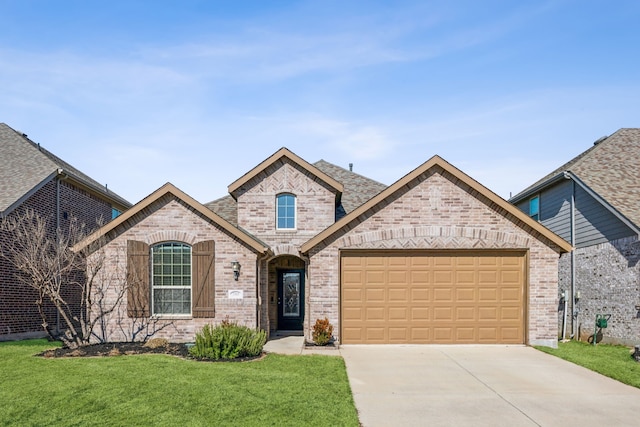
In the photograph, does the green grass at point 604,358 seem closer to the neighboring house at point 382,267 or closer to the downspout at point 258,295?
the neighboring house at point 382,267

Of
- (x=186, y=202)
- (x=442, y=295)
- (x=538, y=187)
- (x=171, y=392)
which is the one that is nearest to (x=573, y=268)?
(x=538, y=187)

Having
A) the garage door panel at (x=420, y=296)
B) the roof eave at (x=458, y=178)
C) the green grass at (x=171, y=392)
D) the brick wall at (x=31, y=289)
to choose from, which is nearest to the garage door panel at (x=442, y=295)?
the garage door panel at (x=420, y=296)

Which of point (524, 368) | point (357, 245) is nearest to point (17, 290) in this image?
point (357, 245)

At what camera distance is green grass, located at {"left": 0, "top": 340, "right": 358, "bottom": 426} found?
7.26 m

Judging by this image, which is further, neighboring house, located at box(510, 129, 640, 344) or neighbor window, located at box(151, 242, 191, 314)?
neighbor window, located at box(151, 242, 191, 314)

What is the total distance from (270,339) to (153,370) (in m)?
5.87

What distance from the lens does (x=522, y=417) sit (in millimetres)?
7648

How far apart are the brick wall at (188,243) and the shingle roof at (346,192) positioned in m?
2.92

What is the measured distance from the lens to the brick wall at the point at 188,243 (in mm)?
14445

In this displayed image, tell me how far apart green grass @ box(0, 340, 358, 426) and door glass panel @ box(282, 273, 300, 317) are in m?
6.33

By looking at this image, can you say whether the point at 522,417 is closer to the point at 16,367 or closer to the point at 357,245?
the point at 357,245

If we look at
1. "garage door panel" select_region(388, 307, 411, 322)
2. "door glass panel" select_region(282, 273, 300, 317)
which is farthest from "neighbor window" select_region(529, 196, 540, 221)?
"door glass panel" select_region(282, 273, 300, 317)

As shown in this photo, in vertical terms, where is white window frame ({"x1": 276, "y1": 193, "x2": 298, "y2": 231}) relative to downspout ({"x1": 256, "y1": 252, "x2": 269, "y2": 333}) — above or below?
above

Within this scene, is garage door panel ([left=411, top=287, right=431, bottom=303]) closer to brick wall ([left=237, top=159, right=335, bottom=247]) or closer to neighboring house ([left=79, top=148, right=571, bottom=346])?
neighboring house ([left=79, top=148, right=571, bottom=346])
